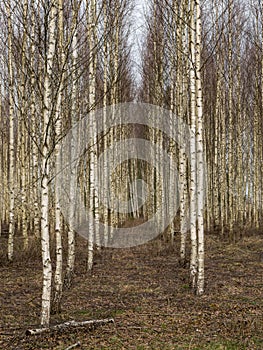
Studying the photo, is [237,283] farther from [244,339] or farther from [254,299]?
[244,339]

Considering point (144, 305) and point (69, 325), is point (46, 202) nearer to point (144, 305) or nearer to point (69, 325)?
point (69, 325)

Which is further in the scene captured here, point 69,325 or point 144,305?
point 144,305

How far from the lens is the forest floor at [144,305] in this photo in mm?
4477

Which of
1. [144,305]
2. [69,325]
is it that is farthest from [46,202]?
[144,305]

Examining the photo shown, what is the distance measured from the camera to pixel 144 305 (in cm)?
599

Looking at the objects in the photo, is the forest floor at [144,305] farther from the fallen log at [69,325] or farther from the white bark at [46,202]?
the white bark at [46,202]

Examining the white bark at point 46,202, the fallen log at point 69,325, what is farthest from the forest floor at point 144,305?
the white bark at point 46,202

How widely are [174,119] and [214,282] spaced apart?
16.5 ft

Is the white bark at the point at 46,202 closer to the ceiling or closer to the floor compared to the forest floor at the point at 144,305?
closer to the ceiling

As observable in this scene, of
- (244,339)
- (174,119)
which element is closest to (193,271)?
(244,339)

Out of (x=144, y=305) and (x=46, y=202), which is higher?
(x=46, y=202)

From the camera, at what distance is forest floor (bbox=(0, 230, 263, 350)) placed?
4.48m

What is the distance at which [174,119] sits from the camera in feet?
36.4

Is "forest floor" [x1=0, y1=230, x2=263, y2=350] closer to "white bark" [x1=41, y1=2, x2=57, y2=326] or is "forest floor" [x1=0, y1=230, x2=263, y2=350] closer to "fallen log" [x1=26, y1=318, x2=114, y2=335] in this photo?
"fallen log" [x1=26, y1=318, x2=114, y2=335]
